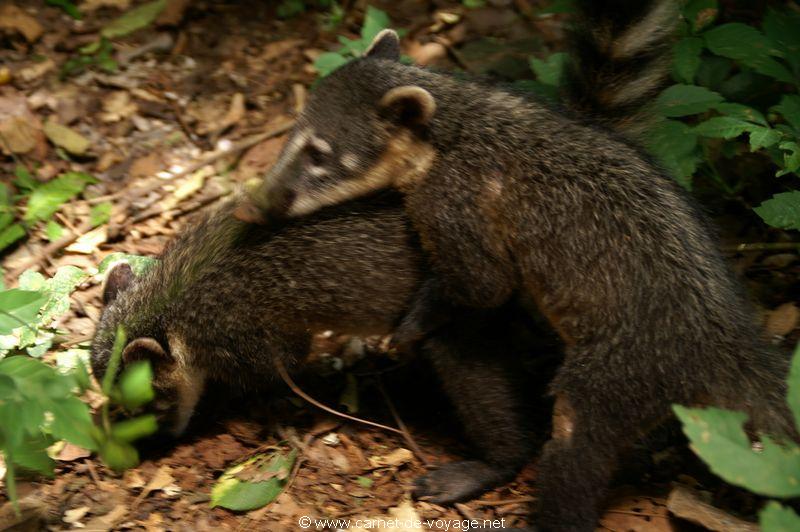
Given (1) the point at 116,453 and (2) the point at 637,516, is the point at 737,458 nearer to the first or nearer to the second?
(2) the point at 637,516

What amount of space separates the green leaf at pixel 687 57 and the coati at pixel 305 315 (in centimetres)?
204

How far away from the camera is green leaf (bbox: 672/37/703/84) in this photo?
5.45 metres

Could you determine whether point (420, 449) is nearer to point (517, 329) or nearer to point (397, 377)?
point (397, 377)

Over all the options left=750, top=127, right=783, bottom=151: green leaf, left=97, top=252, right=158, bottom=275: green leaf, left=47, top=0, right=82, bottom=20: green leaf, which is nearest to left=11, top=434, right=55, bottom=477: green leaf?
left=97, top=252, right=158, bottom=275: green leaf

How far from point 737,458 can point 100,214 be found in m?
5.41

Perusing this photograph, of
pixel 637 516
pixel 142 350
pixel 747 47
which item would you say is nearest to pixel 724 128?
pixel 747 47

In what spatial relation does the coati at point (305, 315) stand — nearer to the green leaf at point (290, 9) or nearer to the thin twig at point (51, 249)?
the thin twig at point (51, 249)

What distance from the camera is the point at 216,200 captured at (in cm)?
698

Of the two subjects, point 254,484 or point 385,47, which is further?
point 385,47

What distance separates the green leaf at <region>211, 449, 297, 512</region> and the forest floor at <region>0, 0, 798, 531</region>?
6 centimetres

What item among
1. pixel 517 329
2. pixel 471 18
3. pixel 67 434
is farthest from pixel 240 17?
pixel 67 434

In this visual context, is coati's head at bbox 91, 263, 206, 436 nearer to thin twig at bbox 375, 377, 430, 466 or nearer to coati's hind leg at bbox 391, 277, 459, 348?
thin twig at bbox 375, 377, 430, 466

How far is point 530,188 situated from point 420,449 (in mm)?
1945

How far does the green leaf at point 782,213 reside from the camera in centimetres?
488
